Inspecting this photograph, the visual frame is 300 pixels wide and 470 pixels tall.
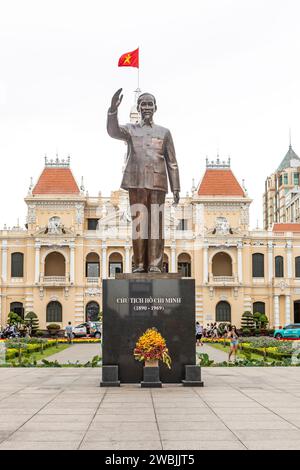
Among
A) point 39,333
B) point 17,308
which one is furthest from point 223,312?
point 17,308

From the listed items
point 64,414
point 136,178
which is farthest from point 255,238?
point 64,414

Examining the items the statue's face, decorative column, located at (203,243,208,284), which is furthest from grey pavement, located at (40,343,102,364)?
decorative column, located at (203,243,208,284)

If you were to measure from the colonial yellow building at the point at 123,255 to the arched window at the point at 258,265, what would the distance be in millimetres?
95

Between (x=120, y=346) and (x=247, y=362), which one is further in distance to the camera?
(x=247, y=362)

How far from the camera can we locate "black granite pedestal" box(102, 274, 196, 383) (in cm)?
1485

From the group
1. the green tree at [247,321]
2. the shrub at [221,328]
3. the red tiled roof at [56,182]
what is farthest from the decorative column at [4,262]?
the green tree at [247,321]

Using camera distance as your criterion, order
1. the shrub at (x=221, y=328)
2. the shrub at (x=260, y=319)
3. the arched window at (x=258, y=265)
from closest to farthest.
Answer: the shrub at (x=221, y=328) → the shrub at (x=260, y=319) → the arched window at (x=258, y=265)

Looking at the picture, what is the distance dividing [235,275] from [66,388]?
50.2m

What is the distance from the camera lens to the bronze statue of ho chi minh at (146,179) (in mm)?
15688

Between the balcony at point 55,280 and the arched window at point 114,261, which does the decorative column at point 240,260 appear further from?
the balcony at point 55,280

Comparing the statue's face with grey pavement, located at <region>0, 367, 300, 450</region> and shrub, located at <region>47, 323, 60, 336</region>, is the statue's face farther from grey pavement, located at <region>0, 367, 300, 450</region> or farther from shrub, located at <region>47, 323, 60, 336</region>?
shrub, located at <region>47, 323, 60, 336</region>

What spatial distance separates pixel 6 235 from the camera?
63.9 meters

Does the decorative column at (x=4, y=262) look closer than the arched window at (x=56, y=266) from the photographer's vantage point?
Yes
